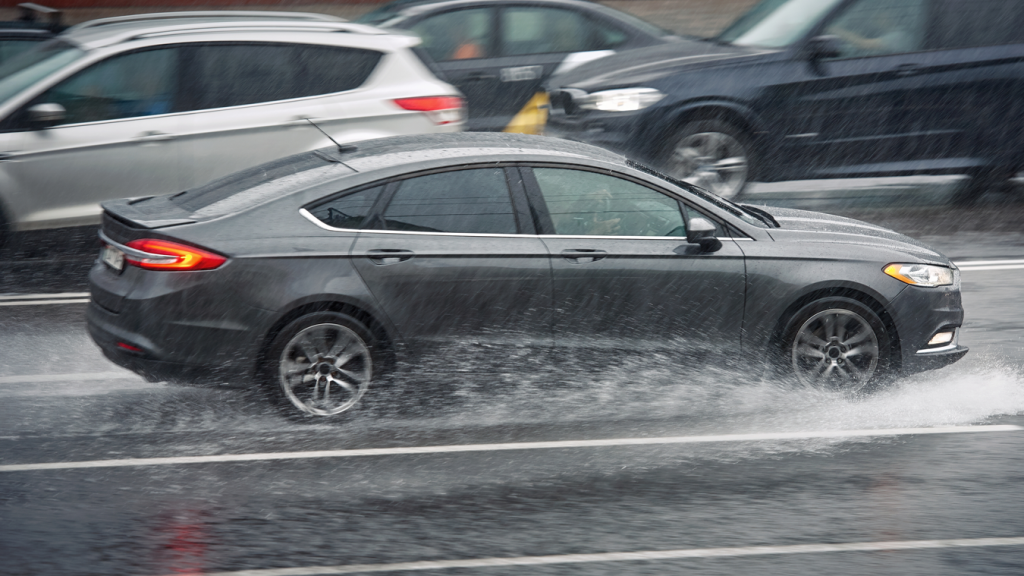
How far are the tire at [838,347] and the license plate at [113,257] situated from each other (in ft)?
11.3

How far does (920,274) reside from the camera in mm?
6910

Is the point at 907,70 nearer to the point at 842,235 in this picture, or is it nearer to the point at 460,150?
the point at 842,235

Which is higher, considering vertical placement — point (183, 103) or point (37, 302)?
point (183, 103)

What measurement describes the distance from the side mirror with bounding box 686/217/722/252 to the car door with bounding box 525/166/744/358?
43mm

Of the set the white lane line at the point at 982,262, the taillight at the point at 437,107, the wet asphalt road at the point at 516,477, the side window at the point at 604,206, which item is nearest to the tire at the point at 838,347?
the wet asphalt road at the point at 516,477

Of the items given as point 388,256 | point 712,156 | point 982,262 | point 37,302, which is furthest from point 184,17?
point 982,262

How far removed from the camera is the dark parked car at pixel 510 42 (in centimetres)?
1287

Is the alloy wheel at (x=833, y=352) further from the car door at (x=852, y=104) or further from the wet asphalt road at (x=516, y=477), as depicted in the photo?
the car door at (x=852, y=104)

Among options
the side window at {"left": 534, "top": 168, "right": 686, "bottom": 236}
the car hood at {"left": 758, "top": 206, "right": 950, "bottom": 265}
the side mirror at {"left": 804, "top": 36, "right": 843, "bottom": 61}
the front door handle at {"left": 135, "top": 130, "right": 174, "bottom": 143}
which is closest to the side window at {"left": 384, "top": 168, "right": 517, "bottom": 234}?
the side window at {"left": 534, "top": 168, "right": 686, "bottom": 236}

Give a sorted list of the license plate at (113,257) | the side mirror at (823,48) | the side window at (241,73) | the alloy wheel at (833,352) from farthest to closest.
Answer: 1. the side mirror at (823,48)
2. the side window at (241,73)
3. the alloy wheel at (833,352)
4. the license plate at (113,257)

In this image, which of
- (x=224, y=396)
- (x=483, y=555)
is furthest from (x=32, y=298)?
(x=483, y=555)

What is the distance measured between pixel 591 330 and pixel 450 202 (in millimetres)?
A: 988

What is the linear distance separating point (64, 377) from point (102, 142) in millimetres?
2885

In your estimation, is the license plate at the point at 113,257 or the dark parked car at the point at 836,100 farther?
the dark parked car at the point at 836,100
